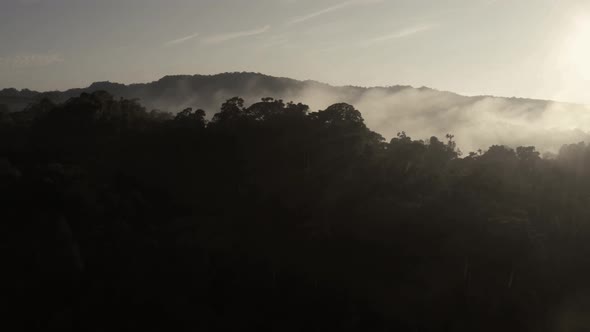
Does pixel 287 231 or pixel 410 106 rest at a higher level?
pixel 410 106

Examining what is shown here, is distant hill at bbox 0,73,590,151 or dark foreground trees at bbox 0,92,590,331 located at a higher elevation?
distant hill at bbox 0,73,590,151

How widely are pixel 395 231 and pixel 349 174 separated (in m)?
5.89

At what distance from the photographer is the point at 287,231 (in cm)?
3588

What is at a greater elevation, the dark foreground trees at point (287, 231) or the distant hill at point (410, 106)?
the distant hill at point (410, 106)

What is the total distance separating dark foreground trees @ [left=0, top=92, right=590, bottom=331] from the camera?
29469mm

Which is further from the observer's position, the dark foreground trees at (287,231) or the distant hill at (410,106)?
the distant hill at (410,106)

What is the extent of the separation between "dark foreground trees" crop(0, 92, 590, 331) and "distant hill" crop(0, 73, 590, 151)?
10362cm

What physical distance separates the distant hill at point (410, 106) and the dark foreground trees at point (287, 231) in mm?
103620

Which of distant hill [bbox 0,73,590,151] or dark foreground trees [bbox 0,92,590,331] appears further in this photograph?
distant hill [bbox 0,73,590,151]

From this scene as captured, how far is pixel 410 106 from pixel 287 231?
162 meters

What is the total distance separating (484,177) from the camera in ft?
127

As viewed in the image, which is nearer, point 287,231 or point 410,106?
point 287,231

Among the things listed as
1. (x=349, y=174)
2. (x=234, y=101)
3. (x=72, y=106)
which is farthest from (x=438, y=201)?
(x=72, y=106)

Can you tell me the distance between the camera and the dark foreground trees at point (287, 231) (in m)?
29.5
